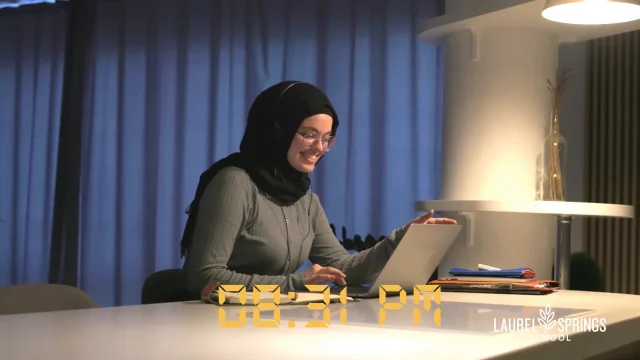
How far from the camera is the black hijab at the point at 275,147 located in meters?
2.30

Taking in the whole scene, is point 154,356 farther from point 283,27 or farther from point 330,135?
point 283,27

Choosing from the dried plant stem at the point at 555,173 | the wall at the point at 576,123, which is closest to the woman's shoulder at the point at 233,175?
the dried plant stem at the point at 555,173

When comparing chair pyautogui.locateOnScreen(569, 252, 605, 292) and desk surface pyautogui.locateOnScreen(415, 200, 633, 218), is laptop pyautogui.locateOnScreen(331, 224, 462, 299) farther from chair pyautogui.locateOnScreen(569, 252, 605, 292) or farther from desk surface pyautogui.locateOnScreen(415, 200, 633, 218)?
chair pyautogui.locateOnScreen(569, 252, 605, 292)

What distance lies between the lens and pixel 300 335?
1240mm

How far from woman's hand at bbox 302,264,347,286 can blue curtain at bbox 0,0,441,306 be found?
203 centimetres

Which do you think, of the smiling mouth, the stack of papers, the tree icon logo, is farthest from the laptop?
the smiling mouth

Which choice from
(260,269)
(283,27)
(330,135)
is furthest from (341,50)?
(260,269)

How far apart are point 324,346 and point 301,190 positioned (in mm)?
1320

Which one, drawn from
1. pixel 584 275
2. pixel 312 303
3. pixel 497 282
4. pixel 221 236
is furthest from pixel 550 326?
pixel 584 275

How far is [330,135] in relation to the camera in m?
2.48

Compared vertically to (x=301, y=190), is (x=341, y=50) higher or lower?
higher

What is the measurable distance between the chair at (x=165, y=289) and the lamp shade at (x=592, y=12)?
4.06 ft

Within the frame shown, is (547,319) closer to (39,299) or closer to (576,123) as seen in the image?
(39,299)

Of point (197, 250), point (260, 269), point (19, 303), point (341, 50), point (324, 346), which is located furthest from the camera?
point (341, 50)
